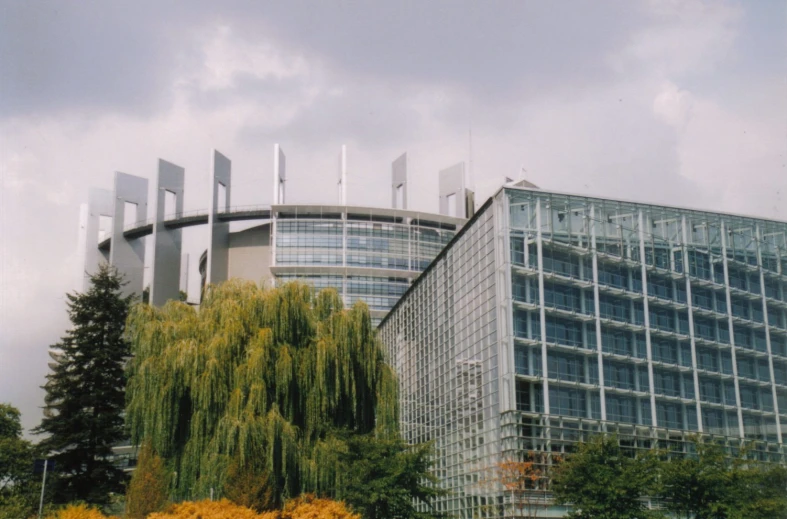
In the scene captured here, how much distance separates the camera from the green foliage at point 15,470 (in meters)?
40.4

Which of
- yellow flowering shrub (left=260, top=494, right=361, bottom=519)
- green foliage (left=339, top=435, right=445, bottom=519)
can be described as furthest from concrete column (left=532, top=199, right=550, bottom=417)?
yellow flowering shrub (left=260, top=494, right=361, bottom=519)

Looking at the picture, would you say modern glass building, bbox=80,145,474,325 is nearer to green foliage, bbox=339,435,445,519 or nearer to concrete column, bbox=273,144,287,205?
concrete column, bbox=273,144,287,205

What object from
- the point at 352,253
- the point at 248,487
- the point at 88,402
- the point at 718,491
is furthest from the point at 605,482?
the point at 352,253

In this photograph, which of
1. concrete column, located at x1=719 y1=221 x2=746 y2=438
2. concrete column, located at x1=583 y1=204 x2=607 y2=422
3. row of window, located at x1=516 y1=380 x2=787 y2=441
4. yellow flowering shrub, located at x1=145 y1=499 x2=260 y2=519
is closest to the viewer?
yellow flowering shrub, located at x1=145 y1=499 x2=260 y2=519

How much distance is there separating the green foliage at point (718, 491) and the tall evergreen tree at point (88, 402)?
88.5 feet

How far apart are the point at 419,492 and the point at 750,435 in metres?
20.2

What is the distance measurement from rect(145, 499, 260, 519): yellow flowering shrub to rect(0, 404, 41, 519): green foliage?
14.5 metres

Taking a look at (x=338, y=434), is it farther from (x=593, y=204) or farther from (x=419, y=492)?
(x=593, y=204)

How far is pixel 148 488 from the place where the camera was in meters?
29.8

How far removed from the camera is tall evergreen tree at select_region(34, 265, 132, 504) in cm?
4353

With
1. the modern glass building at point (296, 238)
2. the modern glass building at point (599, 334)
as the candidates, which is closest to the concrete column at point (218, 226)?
the modern glass building at point (296, 238)

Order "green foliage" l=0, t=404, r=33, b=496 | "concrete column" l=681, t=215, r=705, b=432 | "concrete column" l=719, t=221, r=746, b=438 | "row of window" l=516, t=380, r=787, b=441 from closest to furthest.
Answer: "row of window" l=516, t=380, r=787, b=441
"concrete column" l=681, t=215, r=705, b=432
"concrete column" l=719, t=221, r=746, b=438
"green foliage" l=0, t=404, r=33, b=496

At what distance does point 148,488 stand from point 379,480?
26.2ft

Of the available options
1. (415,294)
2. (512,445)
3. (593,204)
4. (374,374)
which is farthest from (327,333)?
(415,294)
